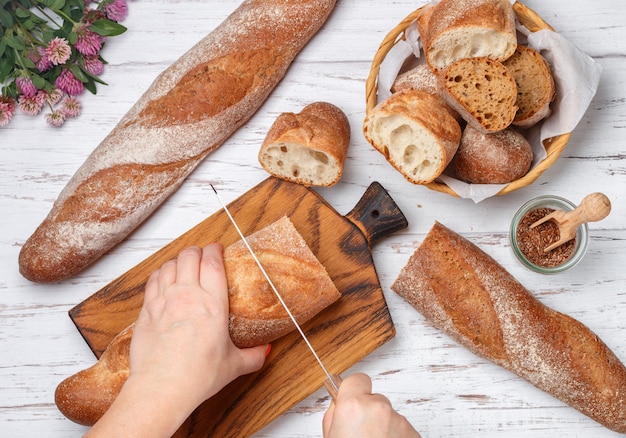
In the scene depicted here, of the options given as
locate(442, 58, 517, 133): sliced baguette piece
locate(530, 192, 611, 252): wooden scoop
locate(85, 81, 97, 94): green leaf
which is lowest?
locate(530, 192, 611, 252): wooden scoop

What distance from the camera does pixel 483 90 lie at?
1.59 m

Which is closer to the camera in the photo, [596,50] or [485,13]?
[485,13]

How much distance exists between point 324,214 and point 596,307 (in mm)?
875

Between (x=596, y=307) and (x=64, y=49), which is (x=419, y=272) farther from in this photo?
(x=64, y=49)

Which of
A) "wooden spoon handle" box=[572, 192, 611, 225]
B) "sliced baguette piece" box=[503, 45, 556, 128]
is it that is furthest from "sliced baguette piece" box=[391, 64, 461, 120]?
"wooden spoon handle" box=[572, 192, 611, 225]

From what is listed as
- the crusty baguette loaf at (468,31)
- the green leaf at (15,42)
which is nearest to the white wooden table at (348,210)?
the green leaf at (15,42)

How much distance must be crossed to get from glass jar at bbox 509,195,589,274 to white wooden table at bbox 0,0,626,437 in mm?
125

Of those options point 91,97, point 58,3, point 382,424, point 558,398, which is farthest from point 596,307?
point 58,3

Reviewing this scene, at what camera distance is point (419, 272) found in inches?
69.0

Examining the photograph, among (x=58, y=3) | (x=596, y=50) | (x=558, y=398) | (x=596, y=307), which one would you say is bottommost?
(x=558, y=398)

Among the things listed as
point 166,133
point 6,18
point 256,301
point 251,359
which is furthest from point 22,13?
point 251,359

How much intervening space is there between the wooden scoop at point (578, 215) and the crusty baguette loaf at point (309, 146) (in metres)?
0.61

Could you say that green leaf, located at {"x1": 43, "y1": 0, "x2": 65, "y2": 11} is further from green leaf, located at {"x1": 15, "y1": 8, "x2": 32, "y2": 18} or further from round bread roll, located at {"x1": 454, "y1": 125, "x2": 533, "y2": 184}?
round bread roll, located at {"x1": 454, "y1": 125, "x2": 533, "y2": 184}

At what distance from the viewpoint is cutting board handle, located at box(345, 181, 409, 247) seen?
1836 millimetres
